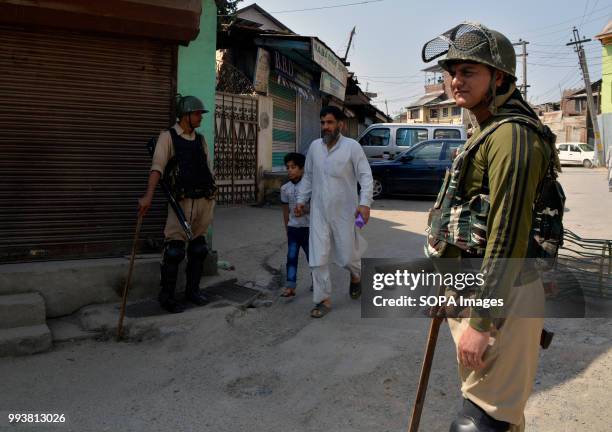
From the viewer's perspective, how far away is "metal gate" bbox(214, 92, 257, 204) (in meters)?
10.1

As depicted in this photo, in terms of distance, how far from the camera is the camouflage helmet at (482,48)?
1846 millimetres

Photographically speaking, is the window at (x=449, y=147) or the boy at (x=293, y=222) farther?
the window at (x=449, y=147)

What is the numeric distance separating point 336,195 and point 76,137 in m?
2.33

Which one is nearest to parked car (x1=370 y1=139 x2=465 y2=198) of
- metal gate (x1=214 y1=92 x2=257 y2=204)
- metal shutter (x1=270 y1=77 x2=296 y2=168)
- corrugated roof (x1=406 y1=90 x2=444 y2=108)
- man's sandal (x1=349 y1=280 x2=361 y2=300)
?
metal shutter (x1=270 y1=77 x2=296 y2=168)

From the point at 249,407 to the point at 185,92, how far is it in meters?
3.22

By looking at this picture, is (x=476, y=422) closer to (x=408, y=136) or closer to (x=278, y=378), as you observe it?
(x=278, y=378)

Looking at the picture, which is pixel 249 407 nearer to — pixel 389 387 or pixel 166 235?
pixel 389 387

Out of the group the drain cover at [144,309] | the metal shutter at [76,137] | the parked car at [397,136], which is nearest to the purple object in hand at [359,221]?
the drain cover at [144,309]

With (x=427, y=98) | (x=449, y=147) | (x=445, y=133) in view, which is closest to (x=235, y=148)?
(x=449, y=147)

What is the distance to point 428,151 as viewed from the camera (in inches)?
513

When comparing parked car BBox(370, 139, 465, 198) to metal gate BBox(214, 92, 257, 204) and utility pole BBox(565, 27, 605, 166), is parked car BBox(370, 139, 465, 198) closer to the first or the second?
metal gate BBox(214, 92, 257, 204)

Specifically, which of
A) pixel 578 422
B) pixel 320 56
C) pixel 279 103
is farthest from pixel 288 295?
pixel 279 103

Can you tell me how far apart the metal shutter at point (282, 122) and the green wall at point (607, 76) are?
2667 centimetres

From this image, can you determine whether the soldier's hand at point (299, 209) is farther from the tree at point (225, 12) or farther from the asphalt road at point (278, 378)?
the tree at point (225, 12)
